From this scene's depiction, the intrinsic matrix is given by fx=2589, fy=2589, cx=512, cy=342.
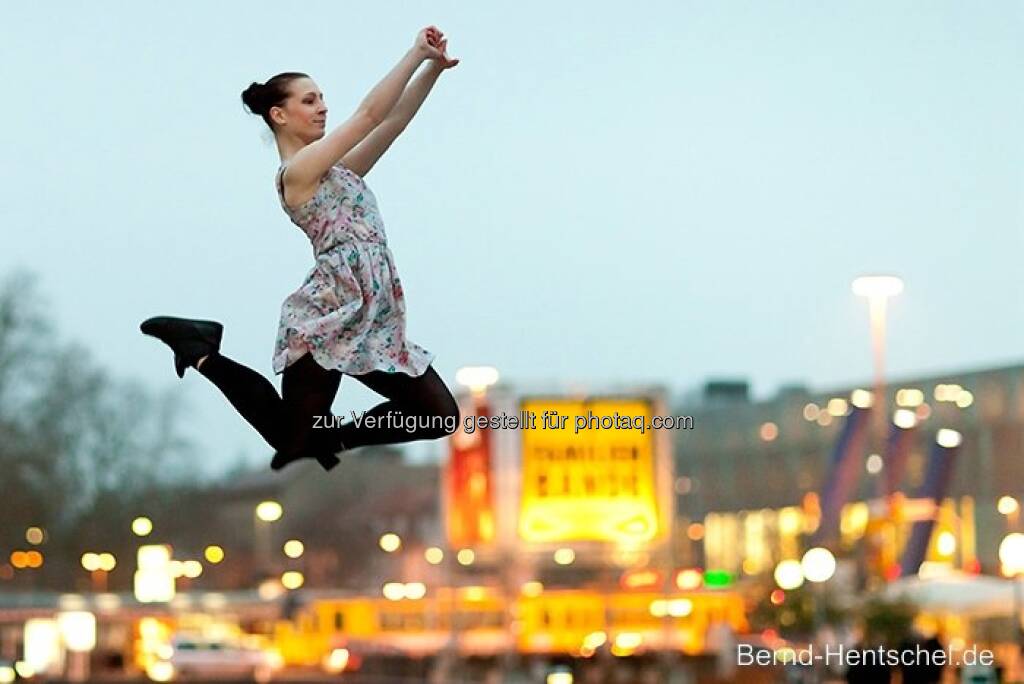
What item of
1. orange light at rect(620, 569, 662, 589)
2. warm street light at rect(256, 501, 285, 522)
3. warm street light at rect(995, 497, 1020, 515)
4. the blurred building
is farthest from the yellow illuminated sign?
warm street light at rect(256, 501, 285, 522)

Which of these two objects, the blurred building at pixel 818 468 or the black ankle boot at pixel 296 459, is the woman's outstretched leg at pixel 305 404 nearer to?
the black ankle boot at pixel 296 459

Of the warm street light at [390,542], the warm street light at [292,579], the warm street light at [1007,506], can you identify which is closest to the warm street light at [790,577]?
the warm street light at [1007,506]

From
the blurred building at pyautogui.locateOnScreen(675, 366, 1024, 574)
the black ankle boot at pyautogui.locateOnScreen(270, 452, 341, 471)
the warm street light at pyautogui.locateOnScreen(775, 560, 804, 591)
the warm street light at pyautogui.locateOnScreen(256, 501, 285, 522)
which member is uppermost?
the blurred building at pyautogui.locateOnScreen(675, 366, 1024, 574)

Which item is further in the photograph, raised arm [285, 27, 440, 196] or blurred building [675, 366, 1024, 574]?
blurred building [675, 366, 1024, 574]

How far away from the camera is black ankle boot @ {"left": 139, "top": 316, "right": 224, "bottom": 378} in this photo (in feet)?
16.7

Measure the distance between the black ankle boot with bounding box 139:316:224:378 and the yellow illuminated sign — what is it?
4226 cm

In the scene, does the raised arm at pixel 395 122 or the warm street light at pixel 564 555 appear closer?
the raised arm at pixel 395 122

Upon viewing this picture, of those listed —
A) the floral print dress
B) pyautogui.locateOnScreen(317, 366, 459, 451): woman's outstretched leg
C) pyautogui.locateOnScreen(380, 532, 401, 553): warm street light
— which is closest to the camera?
the floral print dress

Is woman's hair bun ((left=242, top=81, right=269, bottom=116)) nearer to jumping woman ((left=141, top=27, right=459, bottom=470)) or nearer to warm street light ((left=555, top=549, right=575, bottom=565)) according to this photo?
jumping woman ((left=141, top=27, right=459, bottom=470))

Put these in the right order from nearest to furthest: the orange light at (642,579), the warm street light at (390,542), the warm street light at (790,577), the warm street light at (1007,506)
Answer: the warm street light at (790,577) < the warm street light at (1007,506) < the orange light at (642,579) < the warm street light at (390,542)

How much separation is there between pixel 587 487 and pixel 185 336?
47.5 m

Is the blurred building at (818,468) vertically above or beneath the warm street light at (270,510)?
above

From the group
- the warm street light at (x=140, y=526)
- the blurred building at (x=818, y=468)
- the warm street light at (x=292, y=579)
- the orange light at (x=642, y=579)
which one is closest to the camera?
the warm street light at (x=140, y=526)

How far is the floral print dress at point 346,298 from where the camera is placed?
16.0ft
